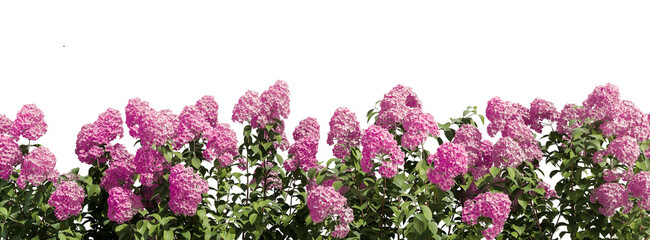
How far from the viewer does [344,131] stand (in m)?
9.23

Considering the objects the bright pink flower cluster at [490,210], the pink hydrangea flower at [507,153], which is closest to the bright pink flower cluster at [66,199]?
the bright pink flower cluster at [490,210]

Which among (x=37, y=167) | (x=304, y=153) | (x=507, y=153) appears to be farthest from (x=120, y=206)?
(x=507, y=153)

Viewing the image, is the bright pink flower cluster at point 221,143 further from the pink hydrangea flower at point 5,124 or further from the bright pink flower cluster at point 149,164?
the pink hydrangea flower at point 5,124

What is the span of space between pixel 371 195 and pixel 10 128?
399 cm

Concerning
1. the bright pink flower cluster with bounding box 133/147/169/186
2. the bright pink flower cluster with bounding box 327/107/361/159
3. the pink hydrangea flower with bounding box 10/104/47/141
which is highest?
the pink hydrangea flower with bounding box 10/104/47/141

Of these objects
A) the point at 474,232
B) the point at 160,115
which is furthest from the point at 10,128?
the point at 474,232

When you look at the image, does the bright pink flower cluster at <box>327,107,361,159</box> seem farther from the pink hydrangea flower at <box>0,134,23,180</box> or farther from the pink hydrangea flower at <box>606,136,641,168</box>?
the pink hydrangea flower at <box>0,134,23,180</box>

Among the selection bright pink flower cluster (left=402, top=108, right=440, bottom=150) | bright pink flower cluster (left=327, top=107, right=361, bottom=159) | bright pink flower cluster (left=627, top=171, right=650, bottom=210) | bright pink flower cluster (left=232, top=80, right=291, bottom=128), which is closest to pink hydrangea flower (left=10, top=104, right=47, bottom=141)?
bright pink flower cluster (left=232, top=80, right=291, bottom=128)

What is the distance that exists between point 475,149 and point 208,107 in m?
2.97

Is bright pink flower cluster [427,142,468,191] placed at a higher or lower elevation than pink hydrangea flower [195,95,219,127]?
lower

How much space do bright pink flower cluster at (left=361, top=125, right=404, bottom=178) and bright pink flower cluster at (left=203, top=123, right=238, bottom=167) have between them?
152 centimetres

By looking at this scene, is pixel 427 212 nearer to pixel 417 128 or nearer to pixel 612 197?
pixel 417 128

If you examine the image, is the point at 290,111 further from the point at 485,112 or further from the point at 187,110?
the point at 485,112

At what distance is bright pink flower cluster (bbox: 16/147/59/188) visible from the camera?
30.2ft
